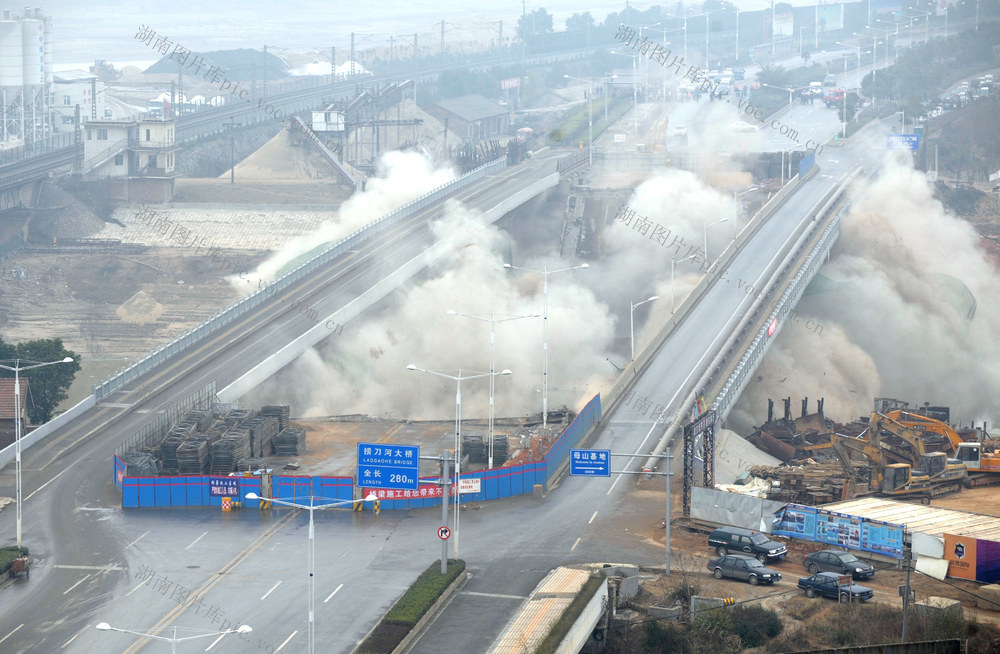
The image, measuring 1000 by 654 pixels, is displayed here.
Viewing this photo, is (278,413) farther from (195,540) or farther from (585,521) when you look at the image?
(585,521)

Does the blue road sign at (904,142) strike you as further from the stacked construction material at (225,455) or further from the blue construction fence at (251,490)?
the stacked construction material at (225,455)

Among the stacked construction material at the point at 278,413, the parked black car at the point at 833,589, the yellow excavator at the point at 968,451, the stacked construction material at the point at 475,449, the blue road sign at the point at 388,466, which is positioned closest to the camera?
the parked black car at the point at 833,589

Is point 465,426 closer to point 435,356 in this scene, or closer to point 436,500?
point 436,500

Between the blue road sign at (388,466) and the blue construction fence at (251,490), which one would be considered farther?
the blue construction fence at (251,490)

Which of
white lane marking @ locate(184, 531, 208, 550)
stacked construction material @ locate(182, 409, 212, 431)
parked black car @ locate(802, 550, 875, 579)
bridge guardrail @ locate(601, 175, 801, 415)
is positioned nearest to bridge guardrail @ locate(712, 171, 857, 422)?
bridge guardrail @ locate(601, 175, 801, 415)

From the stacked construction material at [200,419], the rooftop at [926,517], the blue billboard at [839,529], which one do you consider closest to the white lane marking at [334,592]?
the blue billboard at [839,529]

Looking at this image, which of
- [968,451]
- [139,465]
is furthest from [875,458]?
[139,465]

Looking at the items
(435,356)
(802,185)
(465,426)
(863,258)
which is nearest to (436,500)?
(465,426)
